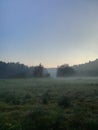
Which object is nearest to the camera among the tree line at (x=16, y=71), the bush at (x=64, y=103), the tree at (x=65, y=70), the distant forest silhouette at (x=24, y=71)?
the bush at (x=64, y=103)

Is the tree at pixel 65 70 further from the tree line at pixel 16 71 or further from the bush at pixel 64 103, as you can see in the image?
the bush at pixel 64 103

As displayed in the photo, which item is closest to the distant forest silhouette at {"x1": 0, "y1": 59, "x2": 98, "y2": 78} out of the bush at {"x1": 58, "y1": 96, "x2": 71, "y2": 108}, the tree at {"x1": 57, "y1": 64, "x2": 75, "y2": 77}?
the tree at {"x1": 57, "y1": 64, "x2": 75, "y2": 77}

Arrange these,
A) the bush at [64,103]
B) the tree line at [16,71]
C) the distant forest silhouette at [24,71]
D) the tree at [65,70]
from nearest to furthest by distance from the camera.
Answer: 1. the bush at [64,103]
2. the tree line at [16,71]
3. the distant forest silhouette at [24,71]
4. the tree at [65,70]

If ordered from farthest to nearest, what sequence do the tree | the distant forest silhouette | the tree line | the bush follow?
1. the tree
2. the distant forest silhouette
3. the tree line
4. the bush

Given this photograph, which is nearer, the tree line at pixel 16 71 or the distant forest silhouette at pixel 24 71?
the tree line at pixel 16 71

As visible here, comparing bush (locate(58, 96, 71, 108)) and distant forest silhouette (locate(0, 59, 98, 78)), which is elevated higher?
distant forest silhouette (locate(0, 59, 98, 78))

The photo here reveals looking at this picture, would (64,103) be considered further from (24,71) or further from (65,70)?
(65,70)

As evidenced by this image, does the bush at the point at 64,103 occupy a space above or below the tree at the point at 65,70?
below

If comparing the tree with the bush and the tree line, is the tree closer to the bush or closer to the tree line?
the tree line

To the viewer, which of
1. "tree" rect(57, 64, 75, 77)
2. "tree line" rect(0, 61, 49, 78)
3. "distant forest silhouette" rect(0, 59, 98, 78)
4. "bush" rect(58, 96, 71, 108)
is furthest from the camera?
"tree" rect(57, 64, 75, 77)

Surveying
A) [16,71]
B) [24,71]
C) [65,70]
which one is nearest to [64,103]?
[24,71]

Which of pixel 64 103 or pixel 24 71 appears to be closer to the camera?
pixel 64 103

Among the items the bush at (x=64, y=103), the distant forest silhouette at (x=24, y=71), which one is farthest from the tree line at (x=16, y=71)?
the bush at (x=64, y=103)

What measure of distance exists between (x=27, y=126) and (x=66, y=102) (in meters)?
9.05
